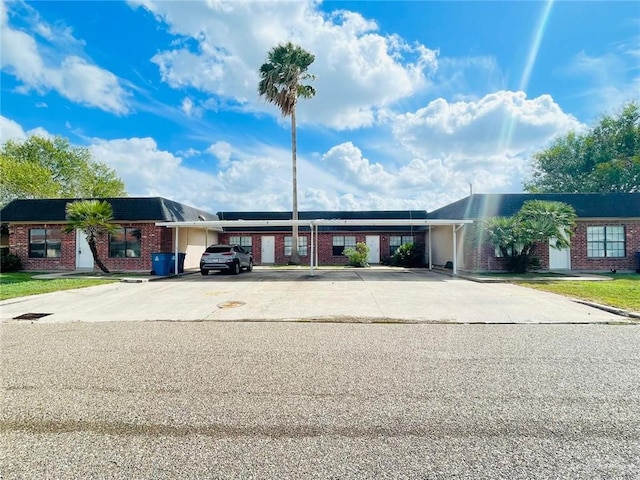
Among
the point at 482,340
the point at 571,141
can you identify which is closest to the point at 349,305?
the point at 482,340

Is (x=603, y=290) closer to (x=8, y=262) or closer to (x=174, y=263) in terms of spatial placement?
(x=174, y=263)

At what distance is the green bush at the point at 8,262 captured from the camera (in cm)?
1892

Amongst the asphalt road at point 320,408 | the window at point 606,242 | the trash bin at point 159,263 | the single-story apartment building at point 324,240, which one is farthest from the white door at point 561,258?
the trash bin at point 159,263

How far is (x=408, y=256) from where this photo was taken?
23953mm

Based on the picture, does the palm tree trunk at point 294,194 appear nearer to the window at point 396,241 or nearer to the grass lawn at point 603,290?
the window at point 396,241

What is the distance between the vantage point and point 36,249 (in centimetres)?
1997

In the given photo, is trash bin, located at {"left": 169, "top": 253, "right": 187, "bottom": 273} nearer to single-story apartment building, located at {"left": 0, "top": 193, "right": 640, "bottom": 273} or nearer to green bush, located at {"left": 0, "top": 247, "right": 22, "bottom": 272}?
single-story apartment building, located at {"left": 0, "top": 193, "right": 640, "bottom": 273}

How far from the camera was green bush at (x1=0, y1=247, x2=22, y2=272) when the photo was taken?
18922mm

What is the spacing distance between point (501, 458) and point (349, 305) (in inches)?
265

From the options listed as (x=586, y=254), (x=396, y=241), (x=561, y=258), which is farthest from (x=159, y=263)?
(x=586, y=254)

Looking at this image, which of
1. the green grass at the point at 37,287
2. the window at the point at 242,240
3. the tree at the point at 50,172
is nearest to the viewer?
the green grass at the point at 37,287

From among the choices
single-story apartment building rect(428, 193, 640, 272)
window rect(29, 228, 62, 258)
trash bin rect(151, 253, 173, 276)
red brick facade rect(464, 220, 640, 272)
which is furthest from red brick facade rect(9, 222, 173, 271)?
red brick facade rect(464, 220, 640, 272)

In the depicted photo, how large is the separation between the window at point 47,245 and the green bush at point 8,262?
0.69 metres

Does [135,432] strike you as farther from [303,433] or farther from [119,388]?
[303,433]
